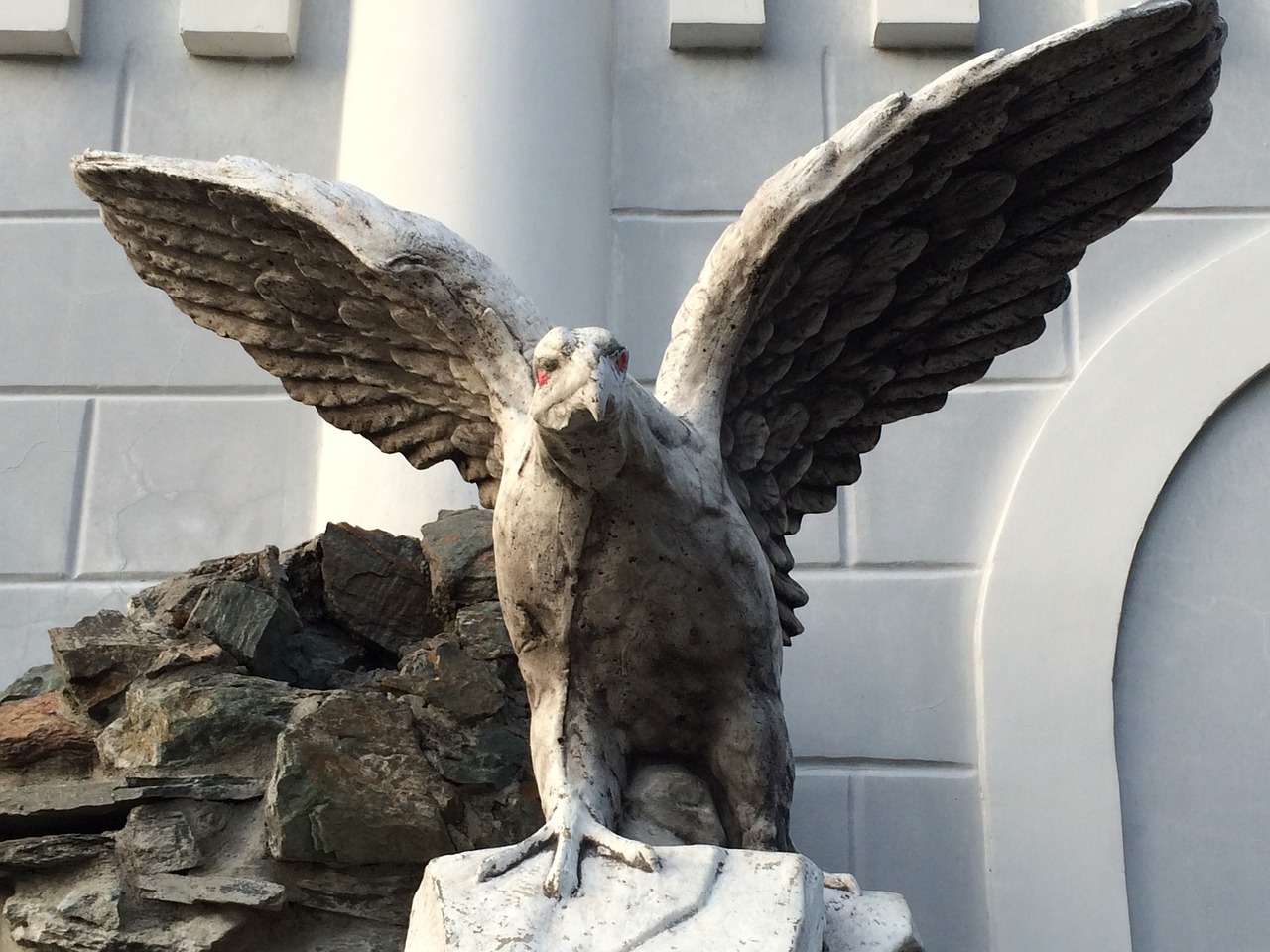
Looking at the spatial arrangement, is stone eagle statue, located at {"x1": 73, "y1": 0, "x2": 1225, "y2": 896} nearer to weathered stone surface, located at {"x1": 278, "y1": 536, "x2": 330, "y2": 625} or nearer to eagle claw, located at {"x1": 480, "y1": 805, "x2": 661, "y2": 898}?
eagle claw, located at {"x1": 480, "y1": 805, "x2": 661, "y2": 898}

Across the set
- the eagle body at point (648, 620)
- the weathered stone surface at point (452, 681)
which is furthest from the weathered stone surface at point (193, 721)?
the eagle body at point (648, 620)

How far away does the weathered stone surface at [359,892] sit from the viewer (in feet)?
8.70

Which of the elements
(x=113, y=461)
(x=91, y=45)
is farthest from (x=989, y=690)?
(x=91, y=45)

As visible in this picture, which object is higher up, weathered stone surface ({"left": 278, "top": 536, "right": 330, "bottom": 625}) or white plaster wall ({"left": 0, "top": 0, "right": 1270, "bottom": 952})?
white plaster wall ({"left": 0, "top": 0, "right": 1270, "bottom": 952})

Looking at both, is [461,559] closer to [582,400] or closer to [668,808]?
[668,808]

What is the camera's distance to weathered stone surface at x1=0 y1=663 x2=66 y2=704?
3.08m

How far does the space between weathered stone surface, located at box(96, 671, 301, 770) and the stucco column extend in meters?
0.78

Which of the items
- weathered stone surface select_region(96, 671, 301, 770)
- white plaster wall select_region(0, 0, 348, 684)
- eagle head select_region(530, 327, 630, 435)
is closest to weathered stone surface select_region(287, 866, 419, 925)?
weathered stone surface select_region(96, 671, 301, 770)

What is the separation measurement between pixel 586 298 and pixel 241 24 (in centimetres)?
119

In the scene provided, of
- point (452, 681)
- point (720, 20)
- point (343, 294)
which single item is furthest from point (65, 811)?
point (720, 20)

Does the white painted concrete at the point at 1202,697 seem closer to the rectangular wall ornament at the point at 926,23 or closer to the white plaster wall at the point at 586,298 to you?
the white plaster wall at the point at 586,298

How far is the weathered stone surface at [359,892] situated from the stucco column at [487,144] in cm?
104

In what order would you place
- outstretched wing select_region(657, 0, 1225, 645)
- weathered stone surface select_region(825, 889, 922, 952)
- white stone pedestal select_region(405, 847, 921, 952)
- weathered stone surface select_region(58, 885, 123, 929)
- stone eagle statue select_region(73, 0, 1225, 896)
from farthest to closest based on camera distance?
weathered stone surface select_region(58, 885, 123, 929)
outstretched wing select_region(657, 0, 1225, 645)
stone eagle statue select_region(73, 0, 1225, 896)
weathered stone surface select_region(825, 889, 922, 952)
white stone pedestal select_region(405, 847, 921, 952)

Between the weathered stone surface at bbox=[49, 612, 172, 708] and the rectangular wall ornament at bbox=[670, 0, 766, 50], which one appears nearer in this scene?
the weathered stone surface at bbox=[49, 612, 172, 708]
